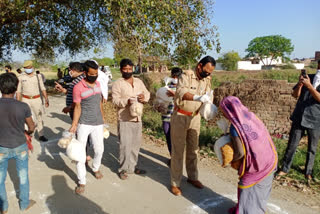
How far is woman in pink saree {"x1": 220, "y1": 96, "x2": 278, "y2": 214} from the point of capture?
8.04ft

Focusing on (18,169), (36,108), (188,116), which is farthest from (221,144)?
(36,108)

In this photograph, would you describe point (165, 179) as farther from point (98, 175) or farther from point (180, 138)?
point (98, 175)

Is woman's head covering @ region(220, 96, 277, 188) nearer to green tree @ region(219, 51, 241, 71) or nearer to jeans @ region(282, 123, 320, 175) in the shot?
jeans @ region(282, 123, 320, 175)

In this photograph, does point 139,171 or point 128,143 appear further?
point 139,171

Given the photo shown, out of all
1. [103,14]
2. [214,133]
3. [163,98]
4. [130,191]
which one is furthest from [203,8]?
[130,191]

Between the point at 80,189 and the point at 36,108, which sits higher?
the point at 36,108

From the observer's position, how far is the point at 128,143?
13.6 ft

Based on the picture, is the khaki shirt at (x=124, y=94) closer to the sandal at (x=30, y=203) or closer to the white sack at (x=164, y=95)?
the white sack at (x=164, y=95)

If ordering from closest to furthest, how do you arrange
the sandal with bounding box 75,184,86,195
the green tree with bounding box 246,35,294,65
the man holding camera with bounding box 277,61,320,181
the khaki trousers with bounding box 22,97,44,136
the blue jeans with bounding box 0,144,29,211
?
the blue jeans with bounding box 0,144,29,211 < the sandal with bounding box 75,184,86,195 < the man holding camera with bounding box 277,61,320,181 < the khaki trousers with bounding box 22,97,44,136 < the green tree with bounding box 246,35,294,65

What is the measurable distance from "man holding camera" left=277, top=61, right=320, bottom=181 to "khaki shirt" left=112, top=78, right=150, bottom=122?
8.54ft

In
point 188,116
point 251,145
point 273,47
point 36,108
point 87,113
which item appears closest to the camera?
point 251,145

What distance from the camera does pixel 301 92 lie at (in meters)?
4.23

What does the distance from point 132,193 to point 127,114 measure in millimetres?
1265

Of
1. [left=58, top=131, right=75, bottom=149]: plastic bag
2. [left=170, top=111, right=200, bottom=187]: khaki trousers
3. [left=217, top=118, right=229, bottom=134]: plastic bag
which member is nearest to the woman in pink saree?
[left=217, top=118, right=229, bottom=134]: plastic bag
